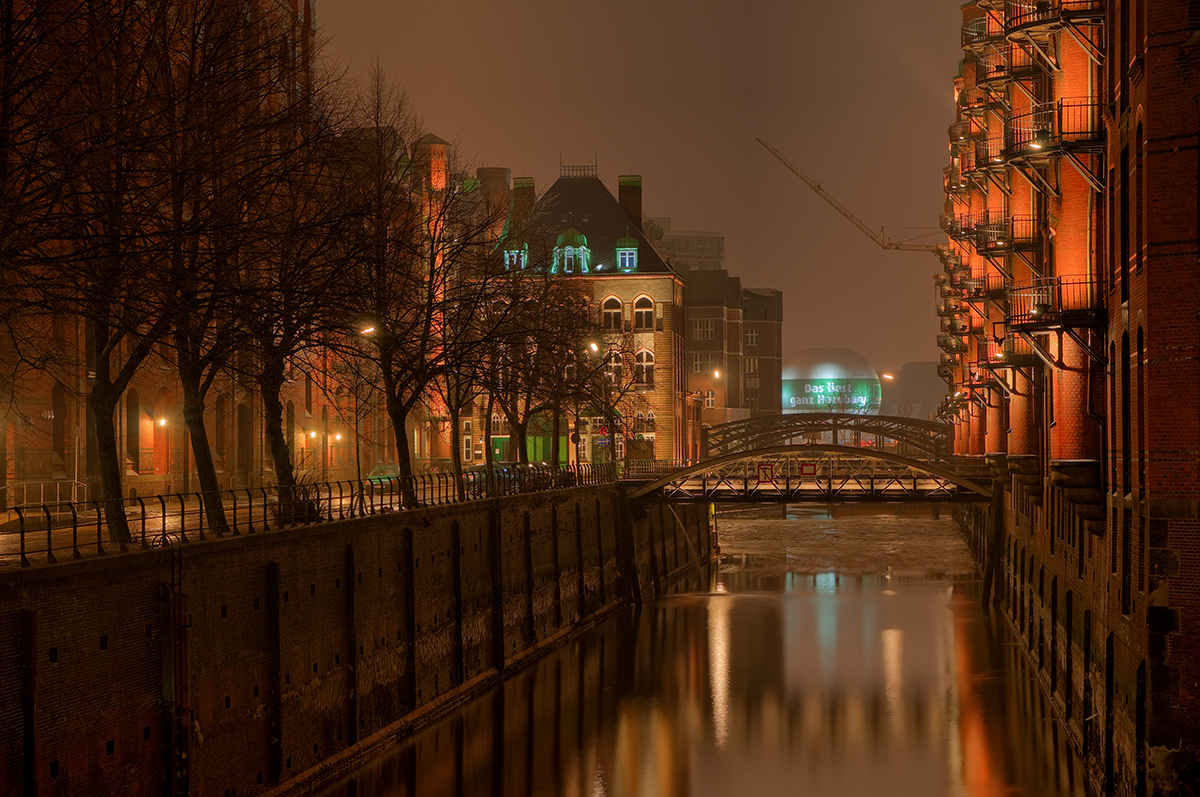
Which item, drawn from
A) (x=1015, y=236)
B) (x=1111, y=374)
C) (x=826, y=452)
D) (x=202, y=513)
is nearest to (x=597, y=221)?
(x=826, y=452)

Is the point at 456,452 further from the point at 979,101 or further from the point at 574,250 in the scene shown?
the point at 574,250

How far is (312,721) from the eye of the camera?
25594 mm

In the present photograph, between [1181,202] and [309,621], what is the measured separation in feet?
53.6

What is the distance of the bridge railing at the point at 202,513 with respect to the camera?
2080cm

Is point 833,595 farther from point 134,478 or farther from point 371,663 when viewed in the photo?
point 371,663

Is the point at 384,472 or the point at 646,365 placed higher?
the point at 646,365

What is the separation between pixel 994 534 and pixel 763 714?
798 inches

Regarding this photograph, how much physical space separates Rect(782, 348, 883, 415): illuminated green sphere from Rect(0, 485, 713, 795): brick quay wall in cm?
15723

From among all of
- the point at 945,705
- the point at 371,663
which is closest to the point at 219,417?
the point at 371,663

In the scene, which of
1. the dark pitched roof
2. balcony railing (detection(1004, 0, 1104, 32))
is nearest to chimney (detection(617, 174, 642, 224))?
the dark pitched roof

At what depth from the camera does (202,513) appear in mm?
23594

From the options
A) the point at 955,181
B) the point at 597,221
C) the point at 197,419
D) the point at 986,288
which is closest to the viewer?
the point at 197,419

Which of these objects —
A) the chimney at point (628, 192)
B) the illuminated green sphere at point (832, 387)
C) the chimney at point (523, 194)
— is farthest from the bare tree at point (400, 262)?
the illuminated green sphere at point (832, 387)

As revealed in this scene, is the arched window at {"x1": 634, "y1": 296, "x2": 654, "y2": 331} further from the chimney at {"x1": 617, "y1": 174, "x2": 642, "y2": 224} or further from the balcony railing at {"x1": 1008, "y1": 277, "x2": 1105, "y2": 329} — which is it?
the balcony railing at {"x1": 1008, "y1": 277, "x2": 1105, "y2": 329}
